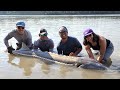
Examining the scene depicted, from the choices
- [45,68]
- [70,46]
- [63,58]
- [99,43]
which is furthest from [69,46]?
[99,43]

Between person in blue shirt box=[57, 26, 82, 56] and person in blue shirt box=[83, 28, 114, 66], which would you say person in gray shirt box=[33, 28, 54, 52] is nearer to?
person in blue shirt box=[57, 26, 82, 56]

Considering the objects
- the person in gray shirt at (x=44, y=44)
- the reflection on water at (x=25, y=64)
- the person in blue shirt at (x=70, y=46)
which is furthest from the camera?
the person in gray shirt at (x=44, y=44)

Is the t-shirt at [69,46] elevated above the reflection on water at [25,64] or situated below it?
above

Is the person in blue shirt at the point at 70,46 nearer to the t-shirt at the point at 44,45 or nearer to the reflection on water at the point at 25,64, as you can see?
the t-shirt at the point at 44,45

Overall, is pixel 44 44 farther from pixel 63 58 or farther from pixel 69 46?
pixel 63 58

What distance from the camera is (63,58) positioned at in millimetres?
7027

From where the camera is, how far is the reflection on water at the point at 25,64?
625 centimetres

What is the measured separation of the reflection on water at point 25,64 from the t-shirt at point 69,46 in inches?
36.2

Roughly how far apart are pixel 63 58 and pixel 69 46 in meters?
0.57

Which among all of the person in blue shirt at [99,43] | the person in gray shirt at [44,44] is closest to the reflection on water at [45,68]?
the person in blue shirt at [99,43]

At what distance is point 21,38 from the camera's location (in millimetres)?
9109

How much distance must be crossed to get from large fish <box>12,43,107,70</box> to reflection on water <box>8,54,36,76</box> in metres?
0.31
